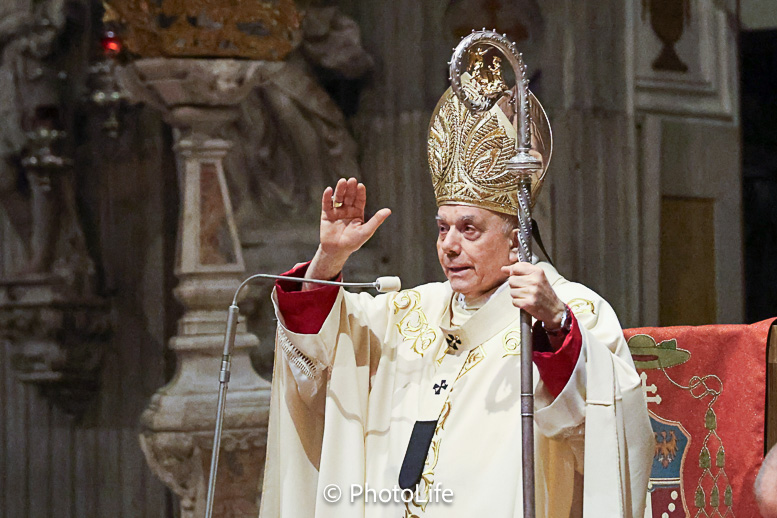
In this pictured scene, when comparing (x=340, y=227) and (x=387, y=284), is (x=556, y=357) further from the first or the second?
(x=340, y=227)

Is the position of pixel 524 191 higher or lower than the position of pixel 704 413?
higher

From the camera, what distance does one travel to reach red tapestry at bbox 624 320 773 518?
3.77 meters

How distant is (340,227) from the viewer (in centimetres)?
362

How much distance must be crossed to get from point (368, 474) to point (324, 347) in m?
0.40

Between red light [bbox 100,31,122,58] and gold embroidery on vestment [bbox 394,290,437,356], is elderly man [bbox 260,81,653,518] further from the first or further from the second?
red light [bbox 100,31,122,58]

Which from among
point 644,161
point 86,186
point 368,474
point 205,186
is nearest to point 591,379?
point 368,474

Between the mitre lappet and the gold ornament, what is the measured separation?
2176 millimetres

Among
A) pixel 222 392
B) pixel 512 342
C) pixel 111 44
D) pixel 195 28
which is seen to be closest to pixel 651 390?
pixel 512 342

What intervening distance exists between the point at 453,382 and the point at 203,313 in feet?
7.35

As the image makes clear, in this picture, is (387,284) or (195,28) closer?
(387,284)

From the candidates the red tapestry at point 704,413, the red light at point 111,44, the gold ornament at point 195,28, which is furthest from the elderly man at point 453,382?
the red light at point 111,44

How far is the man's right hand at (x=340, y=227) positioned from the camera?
361 centimetres

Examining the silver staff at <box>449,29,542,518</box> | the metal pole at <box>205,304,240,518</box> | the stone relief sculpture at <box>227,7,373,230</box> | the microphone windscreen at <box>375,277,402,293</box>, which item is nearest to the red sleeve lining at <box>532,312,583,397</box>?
the silver staff at <box>449,29,542,518</box>

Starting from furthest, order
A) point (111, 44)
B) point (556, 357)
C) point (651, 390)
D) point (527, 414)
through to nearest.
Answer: point (111, 44) → point (651, 390) → point (556, 357) → point (527, 414)
